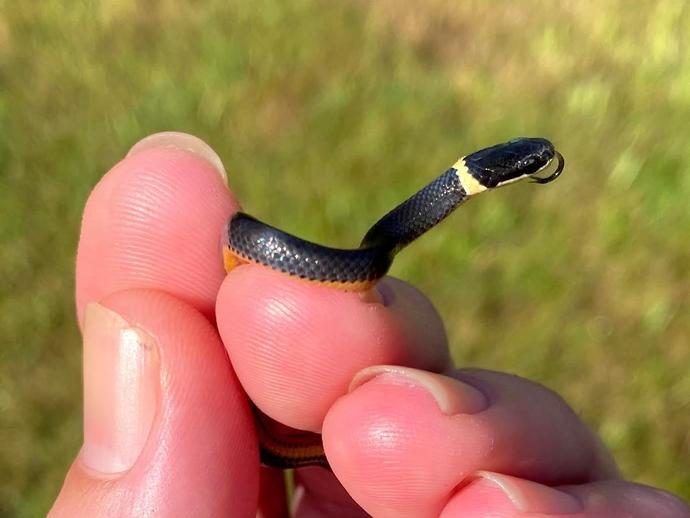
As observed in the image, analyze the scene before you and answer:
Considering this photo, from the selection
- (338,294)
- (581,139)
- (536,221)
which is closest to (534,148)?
(338,294)

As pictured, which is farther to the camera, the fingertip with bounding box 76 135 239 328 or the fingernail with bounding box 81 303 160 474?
the fingertip with bounding box 76 135 239 328

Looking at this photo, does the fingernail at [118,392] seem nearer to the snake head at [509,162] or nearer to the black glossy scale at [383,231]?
the black glossy scale at [383,231]

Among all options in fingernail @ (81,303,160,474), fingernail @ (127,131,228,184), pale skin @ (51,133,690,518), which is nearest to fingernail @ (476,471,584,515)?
pale skin @ (51,133,690,518)

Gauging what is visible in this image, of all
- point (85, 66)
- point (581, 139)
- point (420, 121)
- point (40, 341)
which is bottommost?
point (40, 341)

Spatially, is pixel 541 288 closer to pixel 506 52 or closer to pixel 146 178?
pixel 506 52

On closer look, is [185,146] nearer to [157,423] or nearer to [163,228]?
[163,228]

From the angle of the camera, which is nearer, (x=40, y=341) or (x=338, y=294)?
(x=338, y=294)

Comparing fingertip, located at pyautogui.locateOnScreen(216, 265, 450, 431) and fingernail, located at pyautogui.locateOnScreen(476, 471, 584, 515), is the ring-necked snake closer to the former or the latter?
fingertip, located at pyautogui.locateOnScreen(216, 265, 450, 431)

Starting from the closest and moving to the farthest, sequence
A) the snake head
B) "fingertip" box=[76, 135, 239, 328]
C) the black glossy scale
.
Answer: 1. the black glossy scale
2. "fingertip" box=[76, 135, 239, 328]
3. the snake head
